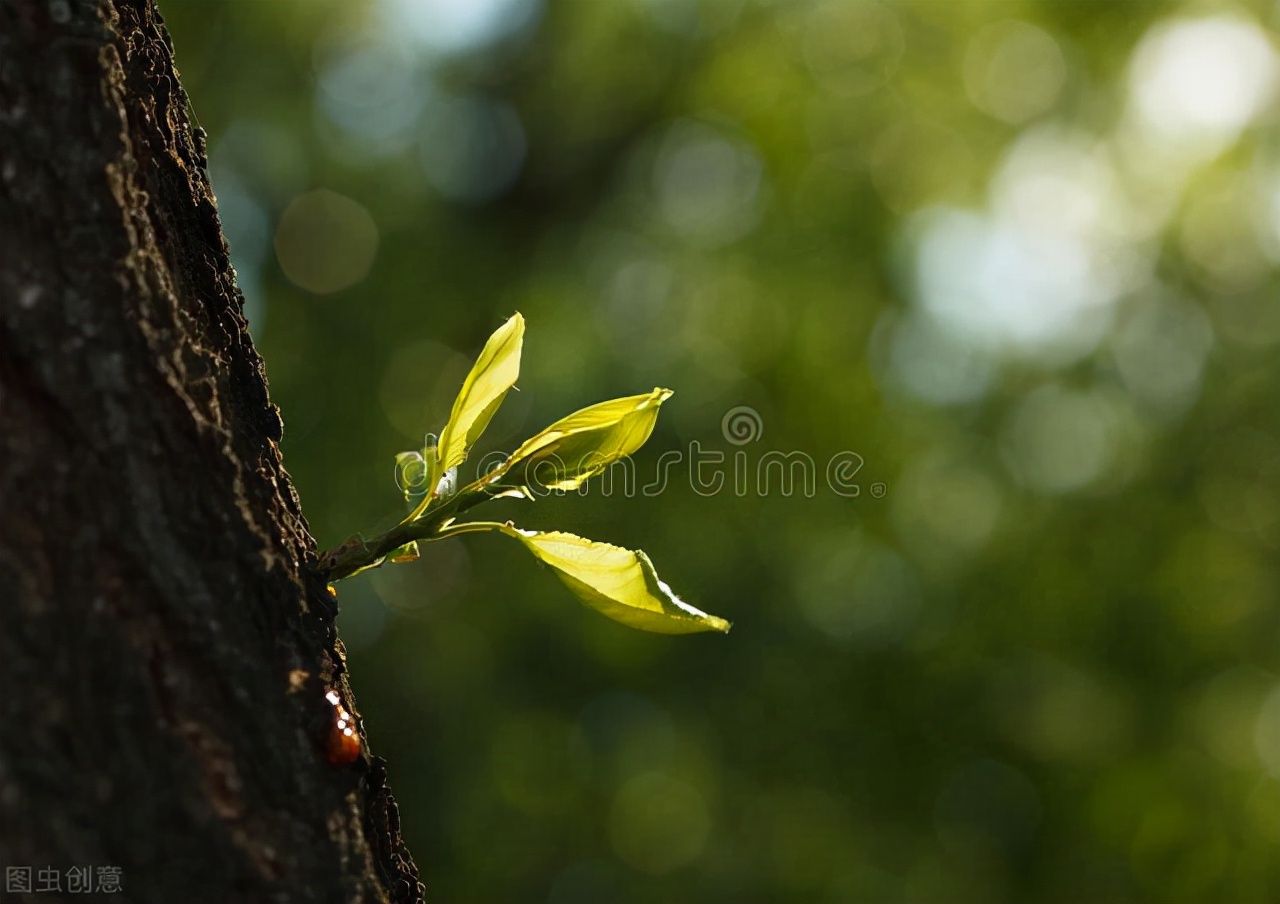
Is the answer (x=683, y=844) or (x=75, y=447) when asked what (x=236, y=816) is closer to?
(x=75, y=447)

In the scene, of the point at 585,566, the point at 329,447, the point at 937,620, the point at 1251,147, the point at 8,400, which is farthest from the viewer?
the point at 1251,147

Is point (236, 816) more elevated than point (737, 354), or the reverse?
point (737, 354)

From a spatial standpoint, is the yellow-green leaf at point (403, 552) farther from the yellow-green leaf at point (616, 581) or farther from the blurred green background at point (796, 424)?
the blurred green background at point (796, 424)

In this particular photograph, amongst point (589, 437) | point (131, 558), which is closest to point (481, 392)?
point (589, 437)

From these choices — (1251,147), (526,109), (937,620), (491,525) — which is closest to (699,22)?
(526,109)

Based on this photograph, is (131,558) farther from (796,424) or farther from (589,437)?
(796,424)

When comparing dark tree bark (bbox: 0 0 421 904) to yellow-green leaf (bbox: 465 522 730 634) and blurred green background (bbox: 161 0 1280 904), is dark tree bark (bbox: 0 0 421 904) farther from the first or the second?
blurred green background (bbox: 161 0 1280 904)
